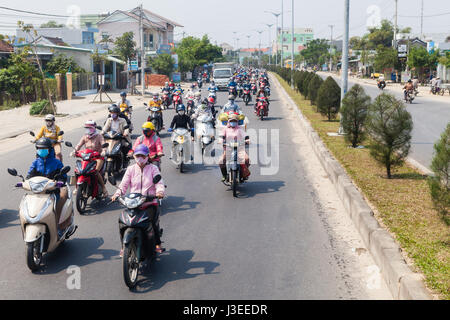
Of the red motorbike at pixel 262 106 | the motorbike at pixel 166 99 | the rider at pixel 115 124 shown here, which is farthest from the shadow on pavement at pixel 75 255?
the motorbike at pixel 166 99

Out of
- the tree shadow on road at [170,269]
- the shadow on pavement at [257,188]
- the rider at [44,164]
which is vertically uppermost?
the rider at [44,164]

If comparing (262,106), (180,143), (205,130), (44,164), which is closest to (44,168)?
A: (44,164)

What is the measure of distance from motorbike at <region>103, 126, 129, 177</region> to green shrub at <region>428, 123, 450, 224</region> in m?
6.67

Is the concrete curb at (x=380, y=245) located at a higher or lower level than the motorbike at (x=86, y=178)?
lower

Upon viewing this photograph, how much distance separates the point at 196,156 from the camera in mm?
14711

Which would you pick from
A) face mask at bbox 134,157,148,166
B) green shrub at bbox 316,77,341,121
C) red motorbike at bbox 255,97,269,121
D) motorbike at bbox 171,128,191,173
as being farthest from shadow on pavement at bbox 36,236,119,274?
red motorbike at bbox 255,97,269,121

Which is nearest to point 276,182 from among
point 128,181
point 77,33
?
point 128,181

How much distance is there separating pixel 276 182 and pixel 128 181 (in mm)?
5080

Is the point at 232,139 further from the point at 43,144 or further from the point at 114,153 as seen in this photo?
the point at 43,144

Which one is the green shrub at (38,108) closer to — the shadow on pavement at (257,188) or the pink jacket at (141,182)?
the shadow on pavement at (257,188)

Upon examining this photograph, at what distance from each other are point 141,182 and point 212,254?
1.29m

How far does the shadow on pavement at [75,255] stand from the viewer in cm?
639

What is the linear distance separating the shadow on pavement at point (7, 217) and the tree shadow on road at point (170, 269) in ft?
9.85

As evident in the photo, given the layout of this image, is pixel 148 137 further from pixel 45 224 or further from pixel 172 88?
pixel 172 88
